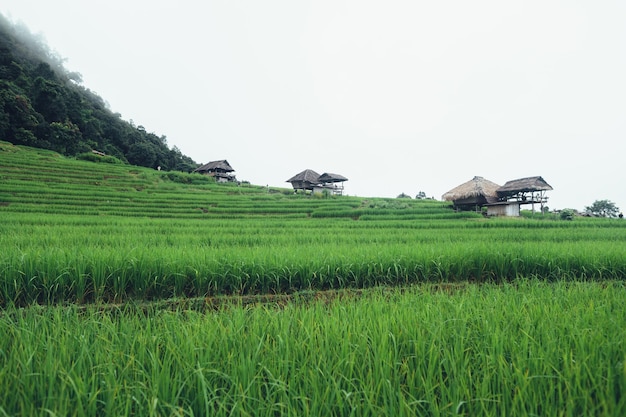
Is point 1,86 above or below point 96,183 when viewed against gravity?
above

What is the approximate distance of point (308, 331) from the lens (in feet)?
5.87

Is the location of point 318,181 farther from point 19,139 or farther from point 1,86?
point 1,86

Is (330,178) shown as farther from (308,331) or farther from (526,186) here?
(308,331)

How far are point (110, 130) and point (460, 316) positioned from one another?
200 feet

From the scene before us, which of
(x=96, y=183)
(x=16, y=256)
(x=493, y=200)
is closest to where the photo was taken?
(x=16, y=256)

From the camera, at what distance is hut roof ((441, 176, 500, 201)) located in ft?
77.7

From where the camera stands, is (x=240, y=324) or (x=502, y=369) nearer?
(x=502, y=369)

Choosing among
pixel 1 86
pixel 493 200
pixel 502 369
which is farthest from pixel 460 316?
pixel 1 86

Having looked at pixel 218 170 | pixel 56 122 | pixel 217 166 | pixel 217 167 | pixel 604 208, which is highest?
pixel 56 122

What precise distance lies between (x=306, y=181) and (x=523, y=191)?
75.0 feet

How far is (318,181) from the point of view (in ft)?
122

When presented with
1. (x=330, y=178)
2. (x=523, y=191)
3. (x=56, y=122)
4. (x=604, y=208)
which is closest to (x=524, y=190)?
(x=523, y=191)

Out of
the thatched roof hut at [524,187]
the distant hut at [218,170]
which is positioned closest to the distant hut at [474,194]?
the thatched roof hut at [524,187]

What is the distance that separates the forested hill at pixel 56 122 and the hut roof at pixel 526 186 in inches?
1947
